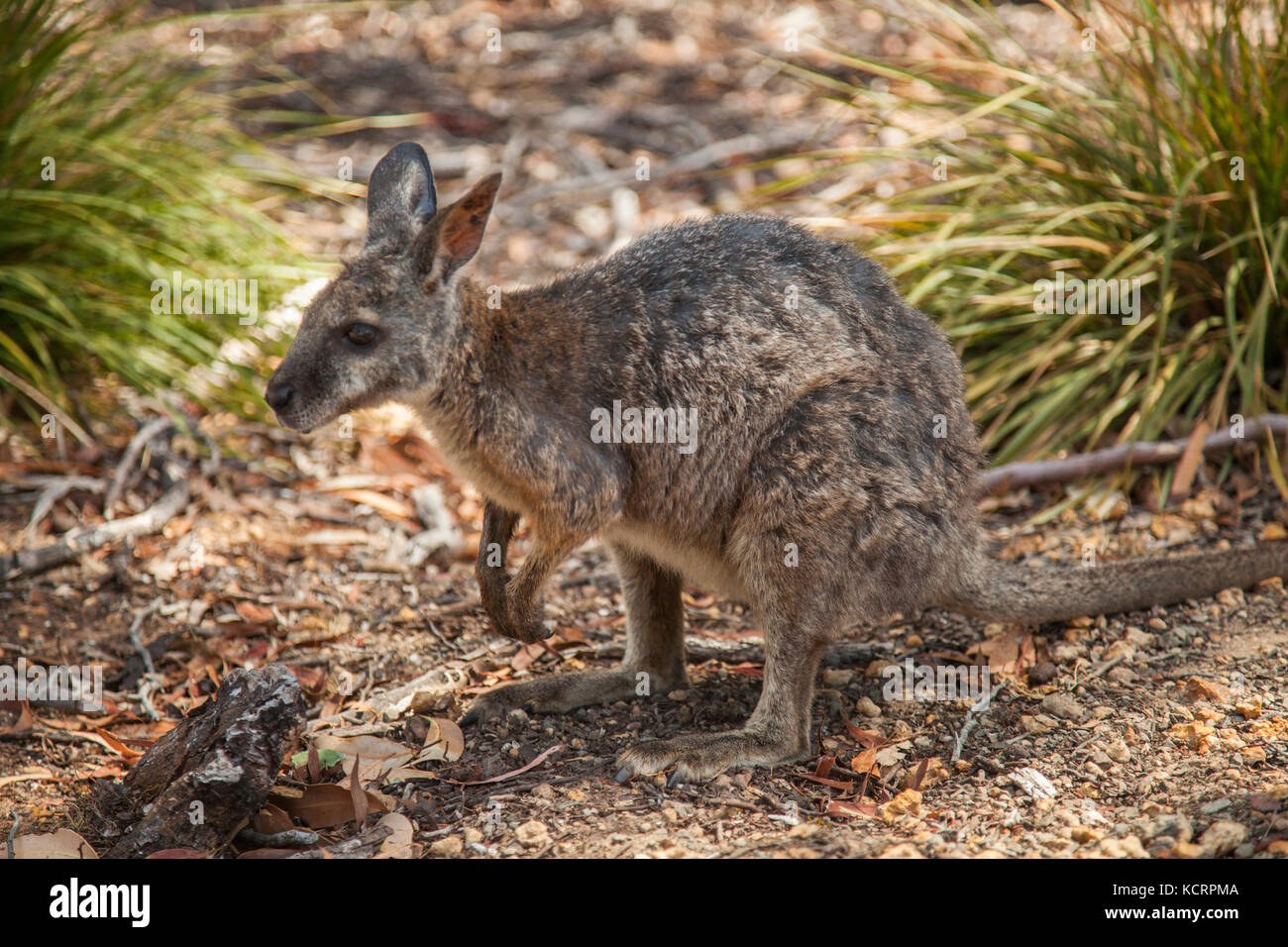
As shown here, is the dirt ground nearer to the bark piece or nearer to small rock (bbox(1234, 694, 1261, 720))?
small rock (bbox(1234, 694, 1261, 720))

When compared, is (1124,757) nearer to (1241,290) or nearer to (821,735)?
(821,735)

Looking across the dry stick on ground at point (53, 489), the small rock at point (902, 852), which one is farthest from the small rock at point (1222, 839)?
the dry stick on ground at point (53, 489)

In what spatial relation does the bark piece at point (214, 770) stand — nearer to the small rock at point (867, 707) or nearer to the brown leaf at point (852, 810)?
the brown leaf at point (852, 810)

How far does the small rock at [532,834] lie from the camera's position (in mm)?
3477

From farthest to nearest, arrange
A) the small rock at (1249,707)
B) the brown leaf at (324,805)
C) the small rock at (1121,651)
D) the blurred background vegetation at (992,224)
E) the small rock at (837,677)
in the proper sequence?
the blurred background vegetation at (992,224), the small rock at (837,677), the small rock at (1121,651), the small rock at (1249,707), the brown leaf at (324,805)

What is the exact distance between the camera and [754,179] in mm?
8156

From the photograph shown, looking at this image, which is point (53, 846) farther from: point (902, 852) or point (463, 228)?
point (902, 852)

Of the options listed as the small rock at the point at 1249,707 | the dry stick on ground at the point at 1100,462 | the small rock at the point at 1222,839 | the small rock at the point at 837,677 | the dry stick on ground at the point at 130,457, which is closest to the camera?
the small rock at the point at 1222,839

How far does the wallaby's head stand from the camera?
3.89 metres

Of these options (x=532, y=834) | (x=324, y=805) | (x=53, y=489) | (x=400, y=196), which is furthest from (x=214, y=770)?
(x=53, y=489)

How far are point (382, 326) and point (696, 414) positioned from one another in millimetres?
1021

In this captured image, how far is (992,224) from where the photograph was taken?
237 inches

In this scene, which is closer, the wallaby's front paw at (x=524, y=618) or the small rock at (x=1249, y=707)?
the small rock at (x=1249, y=707)

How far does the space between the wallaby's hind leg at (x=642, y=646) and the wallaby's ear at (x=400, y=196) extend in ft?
4.34
